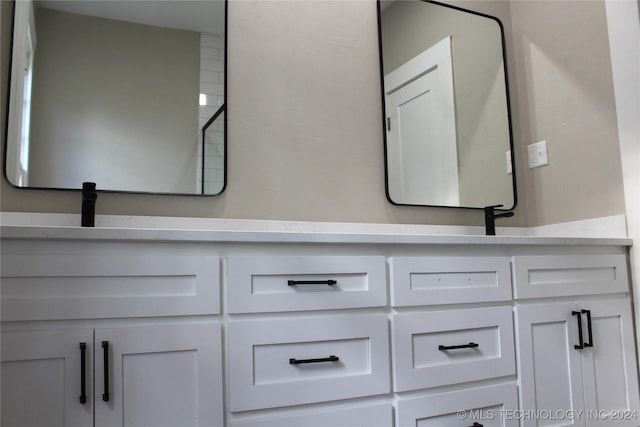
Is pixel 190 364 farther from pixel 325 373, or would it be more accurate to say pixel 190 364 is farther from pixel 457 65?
pixel 457 65

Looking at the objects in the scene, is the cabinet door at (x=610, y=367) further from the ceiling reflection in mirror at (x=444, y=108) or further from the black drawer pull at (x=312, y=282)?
the black drawer pull at (x=312, y=282)

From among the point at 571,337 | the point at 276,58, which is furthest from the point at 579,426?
the point at 276,58

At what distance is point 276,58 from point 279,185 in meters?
0.51

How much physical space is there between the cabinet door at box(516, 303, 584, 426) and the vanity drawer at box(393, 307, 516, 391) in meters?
0.06

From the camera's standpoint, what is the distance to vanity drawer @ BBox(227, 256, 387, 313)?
1261 mm

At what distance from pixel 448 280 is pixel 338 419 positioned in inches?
21.1

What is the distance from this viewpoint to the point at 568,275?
67.0 inches

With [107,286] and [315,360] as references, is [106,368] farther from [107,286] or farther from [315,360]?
[315,360]

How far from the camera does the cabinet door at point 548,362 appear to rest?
1558mm

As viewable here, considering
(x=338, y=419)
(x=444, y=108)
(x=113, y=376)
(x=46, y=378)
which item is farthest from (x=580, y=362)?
(x=46, y=378)

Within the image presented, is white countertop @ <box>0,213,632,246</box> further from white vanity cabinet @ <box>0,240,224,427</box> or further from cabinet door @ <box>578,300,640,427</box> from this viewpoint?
cabinet door @ <box>578,300,640,427</box>

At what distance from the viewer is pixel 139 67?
168 centimetres

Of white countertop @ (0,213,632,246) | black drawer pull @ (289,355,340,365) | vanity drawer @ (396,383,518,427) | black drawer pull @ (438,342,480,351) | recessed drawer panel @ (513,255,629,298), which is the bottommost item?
vanity drawer @ (396,383,518,427)

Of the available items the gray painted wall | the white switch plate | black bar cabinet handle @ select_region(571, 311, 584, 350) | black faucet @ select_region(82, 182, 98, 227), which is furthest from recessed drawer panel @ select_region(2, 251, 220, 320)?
the white switch plate
